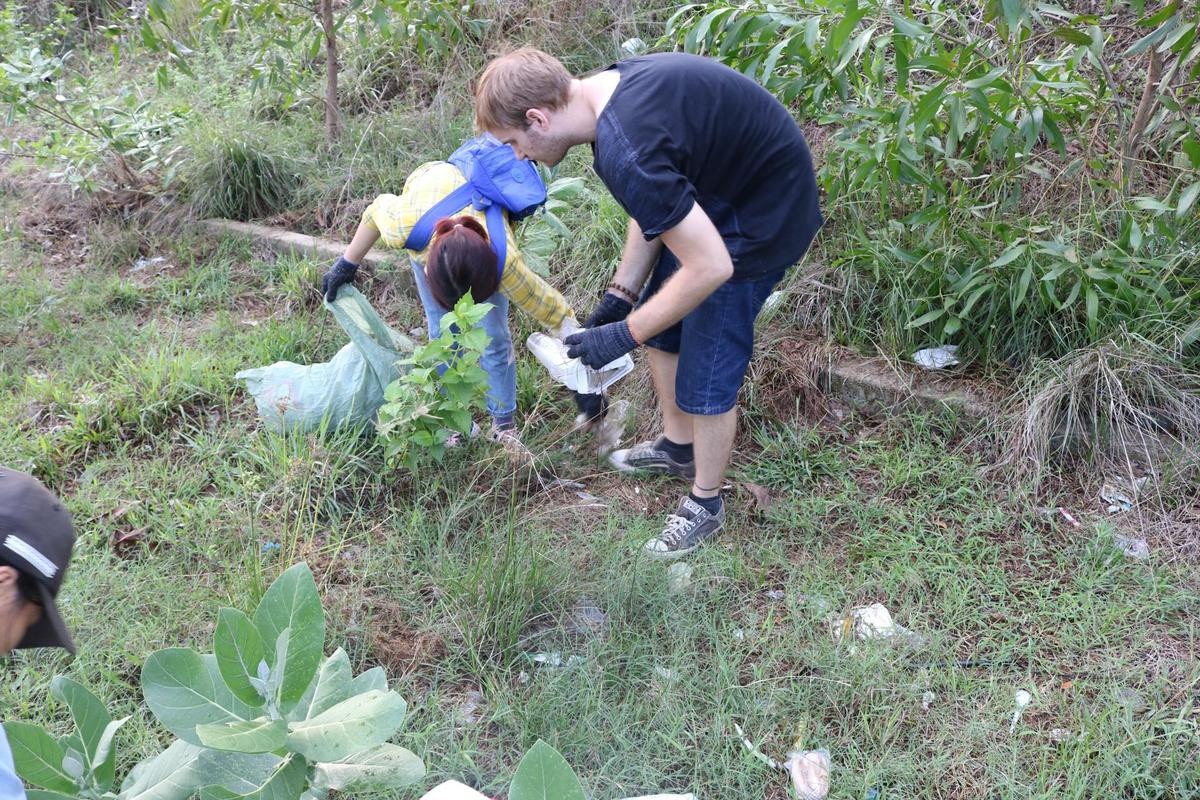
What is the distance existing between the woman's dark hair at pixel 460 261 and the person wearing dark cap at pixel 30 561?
1.59 m

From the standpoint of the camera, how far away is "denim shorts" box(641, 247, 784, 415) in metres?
2.83

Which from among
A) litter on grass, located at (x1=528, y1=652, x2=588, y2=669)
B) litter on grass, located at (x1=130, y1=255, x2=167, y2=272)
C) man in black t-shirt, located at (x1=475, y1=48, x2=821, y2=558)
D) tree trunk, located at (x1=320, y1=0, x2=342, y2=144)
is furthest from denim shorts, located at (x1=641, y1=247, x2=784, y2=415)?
litter on grass, located at (x1=130, y1=255, x2=167, y2=272)

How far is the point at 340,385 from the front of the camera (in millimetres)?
3482

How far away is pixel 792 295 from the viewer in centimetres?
387

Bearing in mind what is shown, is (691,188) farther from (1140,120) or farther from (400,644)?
(1140,120)

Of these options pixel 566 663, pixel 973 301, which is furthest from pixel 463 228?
pixel 973 301

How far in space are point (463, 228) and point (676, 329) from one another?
78 cm

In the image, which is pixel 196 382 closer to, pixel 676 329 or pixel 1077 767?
pixel 676 329

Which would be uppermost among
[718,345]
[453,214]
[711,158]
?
[711,158]

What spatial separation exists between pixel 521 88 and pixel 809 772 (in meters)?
1.88

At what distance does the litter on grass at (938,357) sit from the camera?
358cm

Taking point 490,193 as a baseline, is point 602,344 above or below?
below

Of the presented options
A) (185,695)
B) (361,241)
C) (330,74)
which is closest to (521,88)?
(361,241)

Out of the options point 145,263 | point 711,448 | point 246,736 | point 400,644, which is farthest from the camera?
point 145,263
